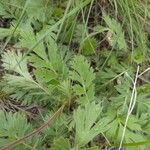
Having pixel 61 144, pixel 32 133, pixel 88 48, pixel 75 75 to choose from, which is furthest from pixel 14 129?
pixel 88 48

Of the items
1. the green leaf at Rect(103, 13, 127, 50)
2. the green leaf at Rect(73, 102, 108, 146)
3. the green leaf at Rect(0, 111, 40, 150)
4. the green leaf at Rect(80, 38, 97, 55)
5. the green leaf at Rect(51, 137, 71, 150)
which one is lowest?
the green leaf at Rect(0, 111, 40, 150)

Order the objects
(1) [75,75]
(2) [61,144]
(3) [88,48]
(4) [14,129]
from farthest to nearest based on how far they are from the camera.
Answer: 1. (3) [88,48]
2. (1) [75,75]
3. (4) [14,129]
4. (2) [61,144]

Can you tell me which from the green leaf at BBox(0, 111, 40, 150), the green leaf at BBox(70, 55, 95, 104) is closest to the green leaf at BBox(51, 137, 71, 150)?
the green leaf at BBox(0, 111, 40, 150)

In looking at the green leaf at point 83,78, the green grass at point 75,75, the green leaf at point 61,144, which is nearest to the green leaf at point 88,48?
the green grass at point 75,75

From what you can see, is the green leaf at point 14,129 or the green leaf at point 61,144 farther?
the green leaf at point 14,129

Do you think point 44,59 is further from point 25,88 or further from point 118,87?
point 118,87

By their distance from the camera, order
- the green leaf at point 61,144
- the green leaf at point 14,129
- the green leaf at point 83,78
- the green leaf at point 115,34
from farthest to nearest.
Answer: the green leaf at point 115,34
the green leaf at point 83,78
the green leaf at point 14,129
the green leaf at point 61,144

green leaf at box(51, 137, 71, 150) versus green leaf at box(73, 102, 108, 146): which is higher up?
green leaf at box(73, 102, 108, 146)

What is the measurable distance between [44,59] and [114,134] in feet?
1.27

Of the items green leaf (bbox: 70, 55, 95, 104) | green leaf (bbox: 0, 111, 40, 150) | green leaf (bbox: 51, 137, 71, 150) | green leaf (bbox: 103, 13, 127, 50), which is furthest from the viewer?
green leaf (bbox: 103, 13, 127, 50)

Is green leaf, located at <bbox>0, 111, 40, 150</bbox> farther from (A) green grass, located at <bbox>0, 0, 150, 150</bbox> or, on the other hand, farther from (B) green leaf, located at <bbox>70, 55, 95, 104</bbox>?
(B) green leaf, located at <bbox>70, 55, 95, 104</bbox>

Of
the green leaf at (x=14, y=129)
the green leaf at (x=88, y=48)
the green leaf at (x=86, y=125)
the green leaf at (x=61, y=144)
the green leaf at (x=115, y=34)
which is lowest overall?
the green leaf at (x=14, y=129)

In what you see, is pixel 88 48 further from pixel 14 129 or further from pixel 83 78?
pixel 14 129

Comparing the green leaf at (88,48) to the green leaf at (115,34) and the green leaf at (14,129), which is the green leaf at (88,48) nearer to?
the green leaf at (115,34)
